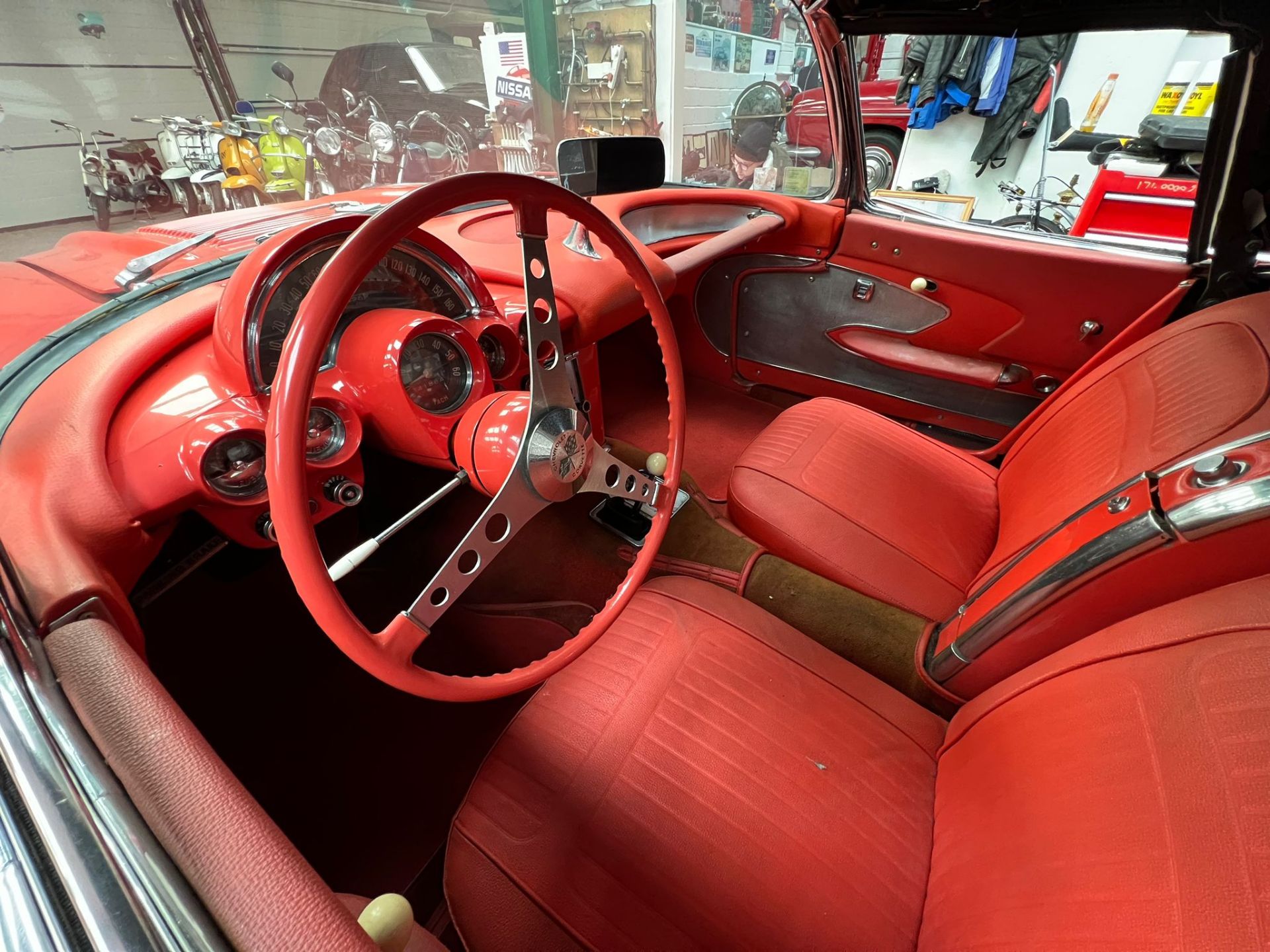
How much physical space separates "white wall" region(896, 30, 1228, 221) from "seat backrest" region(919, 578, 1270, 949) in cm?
367

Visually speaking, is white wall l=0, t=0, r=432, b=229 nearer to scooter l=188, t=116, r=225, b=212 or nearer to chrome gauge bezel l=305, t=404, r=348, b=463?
scooter l=188, t=116, r=225, b=212

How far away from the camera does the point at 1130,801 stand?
0.54 meters

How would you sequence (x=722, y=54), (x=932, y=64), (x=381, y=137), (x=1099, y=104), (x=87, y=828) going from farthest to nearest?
(x=1099, y=104) < (x=932, y=64) < (x=722, y=54) < (x=381, y=137) < (x=87, y=828)

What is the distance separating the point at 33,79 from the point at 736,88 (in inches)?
79.4

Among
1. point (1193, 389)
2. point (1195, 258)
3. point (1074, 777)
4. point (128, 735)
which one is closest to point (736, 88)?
point (1195, 258)

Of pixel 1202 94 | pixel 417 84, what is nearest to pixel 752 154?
pixel 417 84

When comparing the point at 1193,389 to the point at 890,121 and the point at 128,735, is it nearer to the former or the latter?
the point at 128,735

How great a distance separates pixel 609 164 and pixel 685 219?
795mm

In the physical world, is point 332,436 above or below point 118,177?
below

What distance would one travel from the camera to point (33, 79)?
52.6 inches

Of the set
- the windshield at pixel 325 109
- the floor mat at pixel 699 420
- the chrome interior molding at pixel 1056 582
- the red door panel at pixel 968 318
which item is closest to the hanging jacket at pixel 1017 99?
the windshield at pixel 325 109

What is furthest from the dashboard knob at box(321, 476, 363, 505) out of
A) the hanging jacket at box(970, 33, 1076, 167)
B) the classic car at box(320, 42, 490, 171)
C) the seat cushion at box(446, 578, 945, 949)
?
the hanging jacket at box(970, 33, 1076, 167)

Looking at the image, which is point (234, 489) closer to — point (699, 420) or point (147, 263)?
point (147, 263)

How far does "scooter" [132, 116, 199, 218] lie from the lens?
1557 millimetres
